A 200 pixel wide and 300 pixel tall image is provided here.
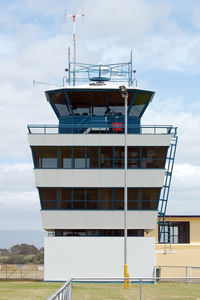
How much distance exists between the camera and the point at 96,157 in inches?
1655

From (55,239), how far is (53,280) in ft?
9.40

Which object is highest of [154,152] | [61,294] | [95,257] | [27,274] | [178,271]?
[154,152]

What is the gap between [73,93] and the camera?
43.2m

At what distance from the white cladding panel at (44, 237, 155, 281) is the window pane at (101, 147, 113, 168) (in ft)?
17.3

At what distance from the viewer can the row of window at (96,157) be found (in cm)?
4184

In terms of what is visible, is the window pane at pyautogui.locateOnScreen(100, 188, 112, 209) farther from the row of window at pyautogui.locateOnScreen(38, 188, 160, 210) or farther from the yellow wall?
the yellow wall

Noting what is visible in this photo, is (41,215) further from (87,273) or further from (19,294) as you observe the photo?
(19,294)

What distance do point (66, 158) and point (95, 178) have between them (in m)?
2.60

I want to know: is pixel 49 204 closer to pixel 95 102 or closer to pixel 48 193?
pixel 48 193

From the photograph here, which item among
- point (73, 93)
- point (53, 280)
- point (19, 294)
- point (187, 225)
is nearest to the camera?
point (19, 294)

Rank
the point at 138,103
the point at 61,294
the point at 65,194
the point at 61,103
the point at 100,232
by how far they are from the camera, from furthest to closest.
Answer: the point at 61,103 → the point at 138,103 → the point at 100,232 → the point at 65,194 → the point at 61,294

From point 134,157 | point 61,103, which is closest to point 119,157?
point 134,157

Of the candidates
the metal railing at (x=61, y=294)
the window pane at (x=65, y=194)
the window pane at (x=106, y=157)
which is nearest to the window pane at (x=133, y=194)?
the window pane at (x=106, y=157)

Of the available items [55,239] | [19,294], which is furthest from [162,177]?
[19,294]
